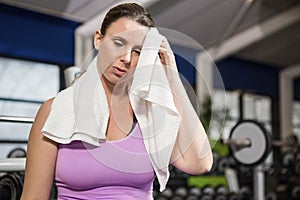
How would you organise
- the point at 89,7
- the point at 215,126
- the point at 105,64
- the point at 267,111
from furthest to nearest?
the point at 267,111 → the point at 89,7 → the point at 215,126 → the point at 105,64

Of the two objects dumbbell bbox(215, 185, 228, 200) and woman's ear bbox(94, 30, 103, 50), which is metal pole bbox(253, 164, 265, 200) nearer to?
dumbbell bbox(215, 185, 228, 200)

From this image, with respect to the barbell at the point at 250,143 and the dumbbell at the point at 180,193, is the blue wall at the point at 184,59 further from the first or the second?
the dumbbell at the point at 180,193

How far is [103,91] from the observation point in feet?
2.28

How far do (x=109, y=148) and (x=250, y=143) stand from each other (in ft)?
7.54

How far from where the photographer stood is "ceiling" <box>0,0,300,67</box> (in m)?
3.73

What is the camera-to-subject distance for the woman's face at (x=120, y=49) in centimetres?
64

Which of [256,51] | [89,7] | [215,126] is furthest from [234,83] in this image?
[215,126]

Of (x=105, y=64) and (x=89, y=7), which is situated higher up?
(x=89, y=7)

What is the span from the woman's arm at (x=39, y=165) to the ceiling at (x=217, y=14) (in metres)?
2.43

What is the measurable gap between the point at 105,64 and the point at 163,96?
0.11 meters

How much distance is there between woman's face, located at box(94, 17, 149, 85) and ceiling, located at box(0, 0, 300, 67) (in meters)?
2.42

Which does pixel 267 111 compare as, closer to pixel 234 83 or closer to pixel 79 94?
pixel 234 83

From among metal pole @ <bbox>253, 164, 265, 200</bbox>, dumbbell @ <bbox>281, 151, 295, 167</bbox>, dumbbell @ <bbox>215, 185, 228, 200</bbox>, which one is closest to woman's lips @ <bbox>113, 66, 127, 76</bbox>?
metal pole @ <bbox>253, 164, 265, 200</bbox>

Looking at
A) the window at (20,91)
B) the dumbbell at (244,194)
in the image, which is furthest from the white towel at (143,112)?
the dumbbell at (244,194)
